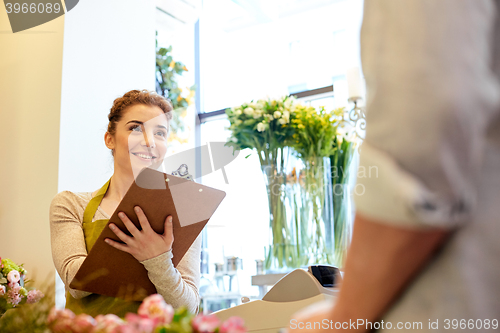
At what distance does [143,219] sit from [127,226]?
0.04 metres

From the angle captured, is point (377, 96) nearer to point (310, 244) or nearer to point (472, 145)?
point (472, 145)

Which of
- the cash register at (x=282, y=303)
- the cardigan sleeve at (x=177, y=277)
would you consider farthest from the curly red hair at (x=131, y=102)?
the cash register at (x=282, y=303)

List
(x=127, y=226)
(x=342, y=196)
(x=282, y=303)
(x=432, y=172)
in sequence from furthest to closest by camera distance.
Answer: (x=342, y=196) < (x=127, y=226) < (x=282, y=303) < (x=432, y=172)

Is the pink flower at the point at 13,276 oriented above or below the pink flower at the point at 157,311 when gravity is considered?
below

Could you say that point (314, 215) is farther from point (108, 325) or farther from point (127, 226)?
point (108, 325)

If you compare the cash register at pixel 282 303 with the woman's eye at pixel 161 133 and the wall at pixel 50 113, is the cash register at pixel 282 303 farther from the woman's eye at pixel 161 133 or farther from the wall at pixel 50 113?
the wall at pixel 50 113

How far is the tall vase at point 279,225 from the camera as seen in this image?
239 centimetres

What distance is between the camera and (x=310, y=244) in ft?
7.82

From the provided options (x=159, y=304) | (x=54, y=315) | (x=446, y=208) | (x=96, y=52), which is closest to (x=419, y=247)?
(x=446, y=208)

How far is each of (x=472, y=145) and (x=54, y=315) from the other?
51 centimetres

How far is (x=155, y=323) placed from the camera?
0.44m

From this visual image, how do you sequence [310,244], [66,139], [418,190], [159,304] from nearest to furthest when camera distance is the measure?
[418,190], [159,304], [66,139], [310,244]

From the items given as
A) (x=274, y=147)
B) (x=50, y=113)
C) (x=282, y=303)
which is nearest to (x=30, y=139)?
(x=50, y=113)

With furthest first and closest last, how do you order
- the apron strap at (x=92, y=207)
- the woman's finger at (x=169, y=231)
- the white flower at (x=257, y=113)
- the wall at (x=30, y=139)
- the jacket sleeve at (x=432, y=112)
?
the white flower at (x=257, y=113) < the wall at (x=30, y=139) < the apron strap at (x=92, y=207) < the woman's finger at (x=169, y=231) < the jacket sleeve at (x=432, y=112)
